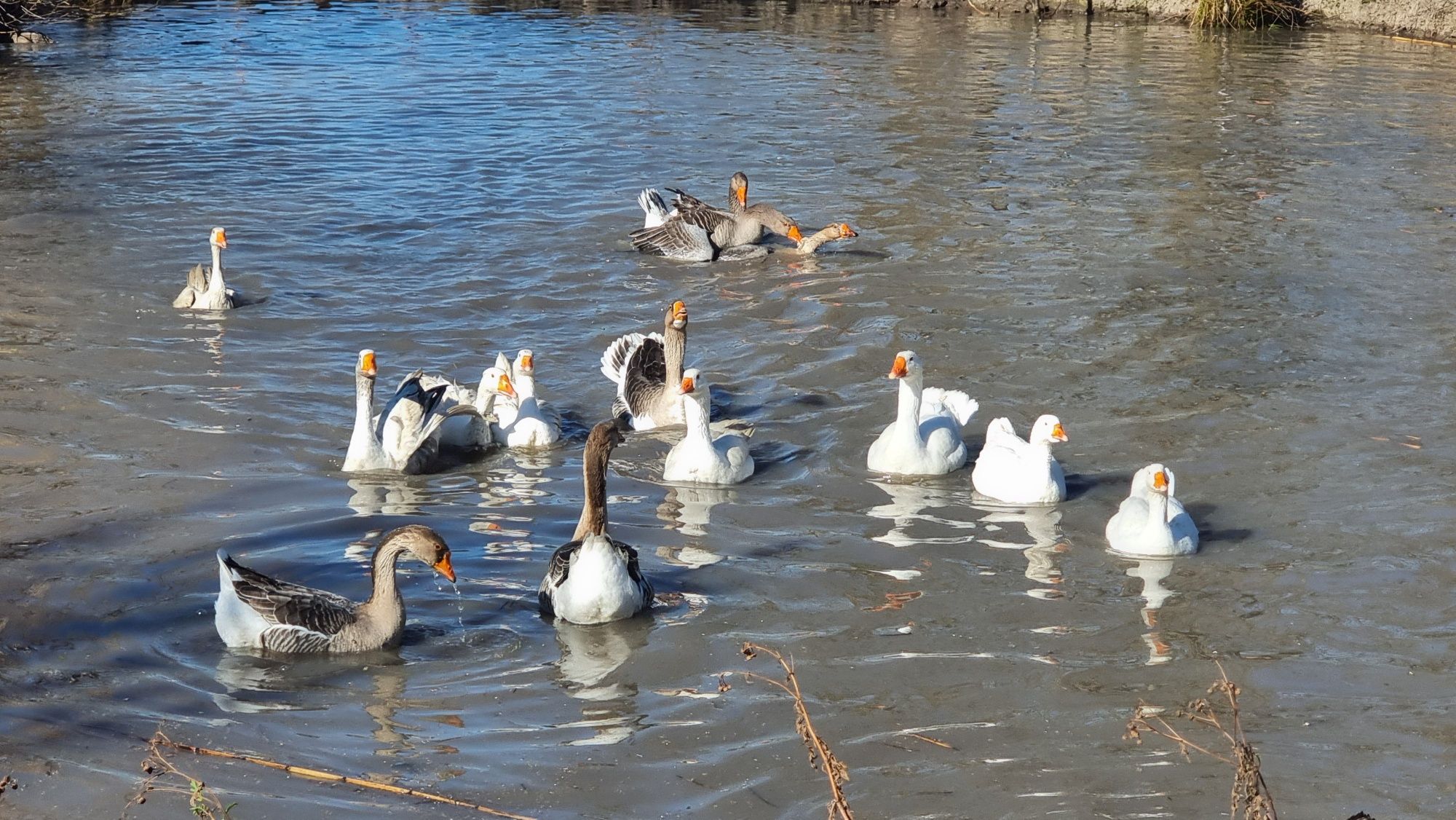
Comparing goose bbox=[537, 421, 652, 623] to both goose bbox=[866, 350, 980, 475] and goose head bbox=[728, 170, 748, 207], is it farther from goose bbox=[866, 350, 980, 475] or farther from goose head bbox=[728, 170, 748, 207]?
goose head bbox=[728, 170, 748, 207]

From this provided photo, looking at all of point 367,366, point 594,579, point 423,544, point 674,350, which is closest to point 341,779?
point 423,544

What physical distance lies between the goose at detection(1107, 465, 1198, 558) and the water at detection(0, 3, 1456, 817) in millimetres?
142

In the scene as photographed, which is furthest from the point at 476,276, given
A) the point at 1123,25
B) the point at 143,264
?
the point at 1123,25

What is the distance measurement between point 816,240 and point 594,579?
8.17 metres

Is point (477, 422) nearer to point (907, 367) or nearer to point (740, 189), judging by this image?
point (907, 367)

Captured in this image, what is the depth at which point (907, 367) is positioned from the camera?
918 centimetres

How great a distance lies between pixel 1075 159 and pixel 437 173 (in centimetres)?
781

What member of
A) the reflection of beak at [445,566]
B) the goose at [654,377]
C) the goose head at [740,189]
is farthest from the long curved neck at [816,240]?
the reflection of beak at [445,566]

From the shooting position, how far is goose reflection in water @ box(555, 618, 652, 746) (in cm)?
607

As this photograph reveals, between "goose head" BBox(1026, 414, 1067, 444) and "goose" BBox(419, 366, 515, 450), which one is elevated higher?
"goose head" BBox(1026, 414, 1067, 444)

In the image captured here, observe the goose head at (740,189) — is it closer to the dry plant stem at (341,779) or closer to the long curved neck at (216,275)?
the long curved neck at (216,275)

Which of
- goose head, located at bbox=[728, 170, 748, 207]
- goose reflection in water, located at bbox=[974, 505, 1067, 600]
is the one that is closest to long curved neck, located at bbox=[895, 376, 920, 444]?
goose reflection in water, located at bbox=[974, 505, 1067, 600]

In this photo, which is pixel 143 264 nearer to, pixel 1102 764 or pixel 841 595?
pixel 841 595

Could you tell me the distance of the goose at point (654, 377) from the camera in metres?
10.5
